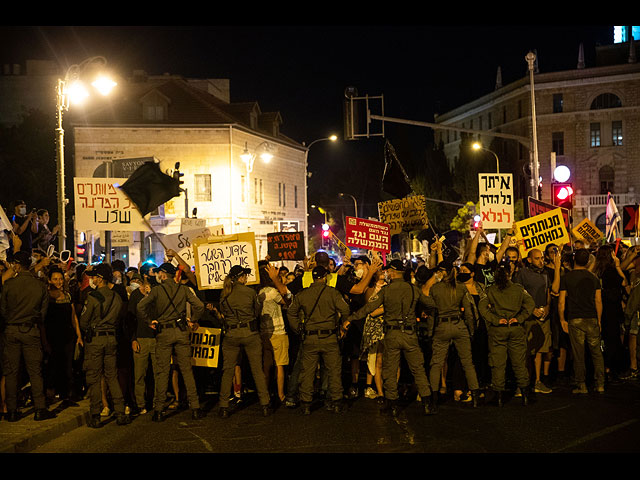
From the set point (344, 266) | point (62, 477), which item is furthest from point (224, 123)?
point (62, 477)

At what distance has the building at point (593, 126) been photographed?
241 feet

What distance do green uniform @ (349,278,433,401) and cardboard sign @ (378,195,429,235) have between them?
6.12 m

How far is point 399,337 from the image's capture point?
34.1 feet

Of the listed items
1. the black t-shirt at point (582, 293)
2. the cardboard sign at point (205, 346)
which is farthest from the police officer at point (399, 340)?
the black t-shirt at point (582, 293)

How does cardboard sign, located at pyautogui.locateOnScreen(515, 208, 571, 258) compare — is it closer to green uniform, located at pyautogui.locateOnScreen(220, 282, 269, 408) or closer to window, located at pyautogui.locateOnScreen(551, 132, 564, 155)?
green uniform, located at pyautogui.locateOnScreen(220, 282, 269, 408)

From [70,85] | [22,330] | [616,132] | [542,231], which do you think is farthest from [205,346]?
[616,132]

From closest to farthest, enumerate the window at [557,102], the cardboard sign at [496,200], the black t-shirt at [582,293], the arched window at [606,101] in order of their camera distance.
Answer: the black t-shirt at [582,293] → the cardboard sign at [496,200] → the arched window at [606,101] → the window at [557,102]

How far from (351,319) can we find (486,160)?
212 ft

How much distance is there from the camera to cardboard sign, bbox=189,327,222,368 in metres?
11.1

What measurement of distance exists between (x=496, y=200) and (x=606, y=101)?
208 feet

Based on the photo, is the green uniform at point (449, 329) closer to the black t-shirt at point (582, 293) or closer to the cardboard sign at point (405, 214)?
the black t-shirt at point (582, 293)

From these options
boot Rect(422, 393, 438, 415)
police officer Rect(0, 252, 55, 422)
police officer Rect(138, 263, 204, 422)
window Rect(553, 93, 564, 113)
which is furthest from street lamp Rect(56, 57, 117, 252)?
window Rect(553, 93, 564, 113)

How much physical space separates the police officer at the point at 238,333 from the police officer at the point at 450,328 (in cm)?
230

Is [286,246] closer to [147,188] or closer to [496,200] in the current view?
[147,188]
